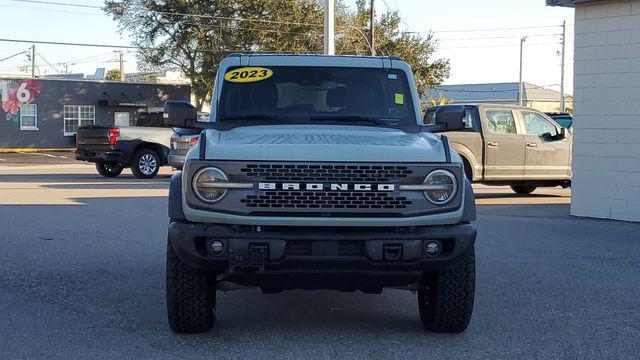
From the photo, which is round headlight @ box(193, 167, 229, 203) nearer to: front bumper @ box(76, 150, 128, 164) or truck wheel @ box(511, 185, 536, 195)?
truck wheel @ box(511, 185, 536, 195)

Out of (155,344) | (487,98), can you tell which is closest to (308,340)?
(155,344)

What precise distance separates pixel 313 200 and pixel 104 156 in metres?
18.2

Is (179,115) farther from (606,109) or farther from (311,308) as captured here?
(606,109)

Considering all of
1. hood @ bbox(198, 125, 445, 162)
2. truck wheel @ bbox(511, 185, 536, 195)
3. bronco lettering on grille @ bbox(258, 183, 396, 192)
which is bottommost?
truck wheel @ bbox(511, 185, 536, 195)

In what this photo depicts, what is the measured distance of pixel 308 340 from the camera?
5.61 meters

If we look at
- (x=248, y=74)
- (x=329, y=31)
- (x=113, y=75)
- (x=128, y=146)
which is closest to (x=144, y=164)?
(x=128, y=146)

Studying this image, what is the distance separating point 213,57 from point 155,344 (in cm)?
3983

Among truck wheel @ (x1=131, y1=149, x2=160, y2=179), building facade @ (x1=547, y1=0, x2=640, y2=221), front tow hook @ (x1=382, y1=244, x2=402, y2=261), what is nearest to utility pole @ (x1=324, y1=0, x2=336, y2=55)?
truck wheel @ (x1=131, y1=149, x2=160, y2=179)

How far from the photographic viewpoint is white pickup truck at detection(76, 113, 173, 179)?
2238cm

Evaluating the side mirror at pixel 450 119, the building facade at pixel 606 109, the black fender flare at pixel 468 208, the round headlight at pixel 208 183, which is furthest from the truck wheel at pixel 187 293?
the building facade at pixel 606 109

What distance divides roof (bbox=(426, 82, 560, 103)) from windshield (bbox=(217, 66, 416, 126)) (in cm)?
9512

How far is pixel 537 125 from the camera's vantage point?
1658 cm

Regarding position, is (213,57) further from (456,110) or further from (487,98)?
(487,98)

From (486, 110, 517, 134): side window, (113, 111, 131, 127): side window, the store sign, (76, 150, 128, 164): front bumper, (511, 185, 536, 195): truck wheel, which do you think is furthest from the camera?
(113, 111, 131, 127): side window
